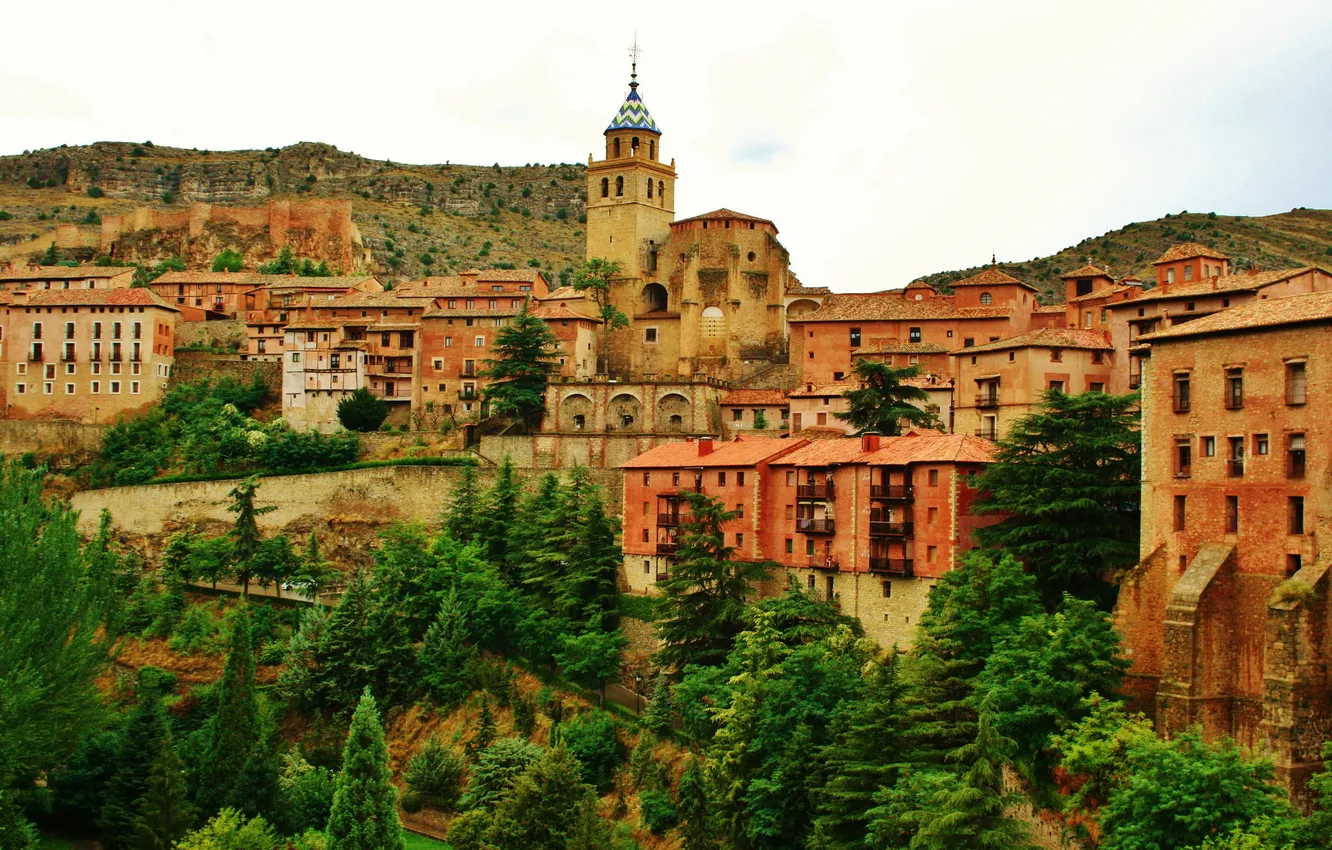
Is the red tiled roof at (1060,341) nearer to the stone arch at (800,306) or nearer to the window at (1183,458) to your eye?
the window at (1183,458)

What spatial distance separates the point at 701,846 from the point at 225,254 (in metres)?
69.9

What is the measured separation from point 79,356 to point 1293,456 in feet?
197

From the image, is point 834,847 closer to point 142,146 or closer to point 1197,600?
point 1197,600

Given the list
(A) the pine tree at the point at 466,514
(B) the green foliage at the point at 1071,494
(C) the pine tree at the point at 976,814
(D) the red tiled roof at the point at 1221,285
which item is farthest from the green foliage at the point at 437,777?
(D) the red tiled roof at the point at 1221,285

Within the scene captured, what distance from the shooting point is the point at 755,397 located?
214 ft

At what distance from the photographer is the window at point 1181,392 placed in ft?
116

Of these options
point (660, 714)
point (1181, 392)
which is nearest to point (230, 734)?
point (660, 714)

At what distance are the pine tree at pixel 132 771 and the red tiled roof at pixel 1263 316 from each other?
94.1ft

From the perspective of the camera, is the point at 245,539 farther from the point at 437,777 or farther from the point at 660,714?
the point at 660,714

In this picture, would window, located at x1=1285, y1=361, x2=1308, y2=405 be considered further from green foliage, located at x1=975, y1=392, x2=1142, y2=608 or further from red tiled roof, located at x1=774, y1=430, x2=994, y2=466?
red tiled roof, located at x1=774, y1=430, x2=994, y2=466

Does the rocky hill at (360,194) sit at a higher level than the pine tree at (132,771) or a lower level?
higher

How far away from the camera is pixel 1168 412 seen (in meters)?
35.6

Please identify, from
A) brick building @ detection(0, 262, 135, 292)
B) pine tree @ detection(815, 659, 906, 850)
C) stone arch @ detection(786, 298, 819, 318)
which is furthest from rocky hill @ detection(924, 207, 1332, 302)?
pine tree @ detection(815, 659, 906, 850)

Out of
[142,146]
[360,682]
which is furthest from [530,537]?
[142,146]
